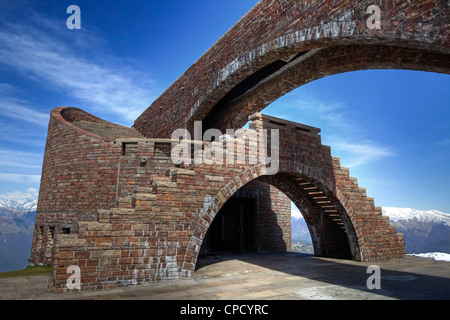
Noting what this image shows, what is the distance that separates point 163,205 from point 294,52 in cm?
522

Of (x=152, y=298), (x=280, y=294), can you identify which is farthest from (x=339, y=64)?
(x=152, y=298)

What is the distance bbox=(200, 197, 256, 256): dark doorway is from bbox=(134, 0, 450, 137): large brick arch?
3564 millimetres

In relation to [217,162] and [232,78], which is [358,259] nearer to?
[217,162]

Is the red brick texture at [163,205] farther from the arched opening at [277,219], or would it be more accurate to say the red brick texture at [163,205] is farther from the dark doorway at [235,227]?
the dark doorway at [235,227]


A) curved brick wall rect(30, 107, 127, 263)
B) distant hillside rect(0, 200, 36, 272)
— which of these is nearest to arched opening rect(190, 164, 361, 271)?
curved brick wall rect(30, 107, 127, 263)

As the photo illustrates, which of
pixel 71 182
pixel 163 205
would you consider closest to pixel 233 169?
pixel 163 205

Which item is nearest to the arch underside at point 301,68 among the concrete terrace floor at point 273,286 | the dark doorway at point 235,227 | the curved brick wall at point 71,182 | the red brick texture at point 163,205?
the red brick texture at point 163,205

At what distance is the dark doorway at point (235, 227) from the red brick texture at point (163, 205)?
1.46 ft

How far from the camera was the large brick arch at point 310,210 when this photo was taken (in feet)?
20.0

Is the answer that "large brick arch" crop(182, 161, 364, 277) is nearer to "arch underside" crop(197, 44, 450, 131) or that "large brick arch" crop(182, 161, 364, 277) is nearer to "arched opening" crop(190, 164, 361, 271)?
"arched opening" crop(190, 164, 361, 271)

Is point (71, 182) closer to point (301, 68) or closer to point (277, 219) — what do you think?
point (277, 219)

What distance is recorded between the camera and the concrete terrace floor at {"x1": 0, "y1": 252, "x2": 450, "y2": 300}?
441 centimetres

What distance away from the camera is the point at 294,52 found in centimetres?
759
